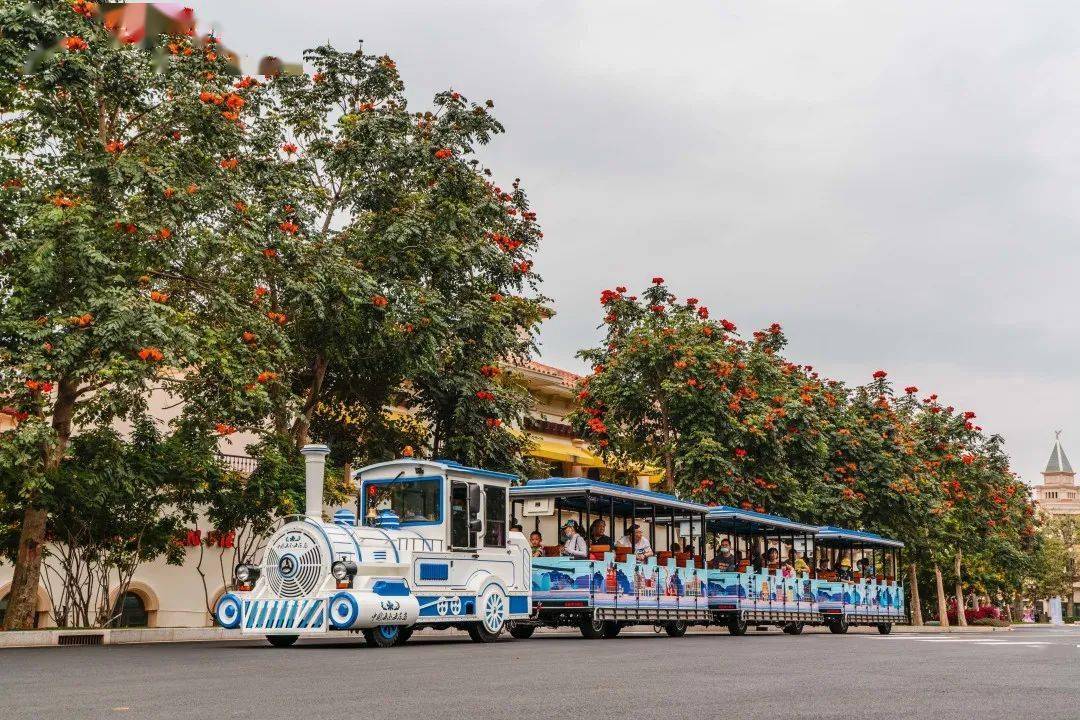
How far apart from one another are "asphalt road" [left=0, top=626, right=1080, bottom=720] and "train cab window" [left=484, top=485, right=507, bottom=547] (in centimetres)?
306

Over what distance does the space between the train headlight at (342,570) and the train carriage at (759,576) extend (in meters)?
10.5

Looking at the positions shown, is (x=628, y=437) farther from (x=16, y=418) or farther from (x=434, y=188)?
(x=16, y=418)

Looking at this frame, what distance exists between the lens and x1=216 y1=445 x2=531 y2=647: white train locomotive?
16.2 meters

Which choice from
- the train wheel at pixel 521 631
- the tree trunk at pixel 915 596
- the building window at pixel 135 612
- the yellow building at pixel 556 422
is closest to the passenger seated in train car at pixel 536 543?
the train wheel at pixel 521 631

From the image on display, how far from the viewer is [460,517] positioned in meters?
18.4

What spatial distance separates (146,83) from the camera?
59.8 ft

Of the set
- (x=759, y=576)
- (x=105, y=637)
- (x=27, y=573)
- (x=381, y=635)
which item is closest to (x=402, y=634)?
(x=381, y=635)

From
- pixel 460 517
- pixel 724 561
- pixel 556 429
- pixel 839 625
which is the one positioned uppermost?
pixel 556 429

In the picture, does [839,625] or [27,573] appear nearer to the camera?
[27,573]

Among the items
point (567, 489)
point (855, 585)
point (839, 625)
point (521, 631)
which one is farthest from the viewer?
point (855, 585)

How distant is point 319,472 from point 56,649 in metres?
4.12

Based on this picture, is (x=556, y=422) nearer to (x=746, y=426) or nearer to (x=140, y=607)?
(x=746, y=426)

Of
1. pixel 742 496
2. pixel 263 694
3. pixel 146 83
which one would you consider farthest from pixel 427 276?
pixel 263 694

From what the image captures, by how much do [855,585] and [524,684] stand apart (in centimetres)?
2319
